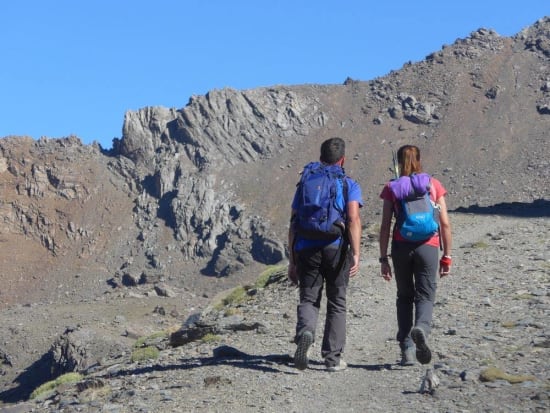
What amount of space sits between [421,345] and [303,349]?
3.83 ft

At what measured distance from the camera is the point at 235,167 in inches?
3994

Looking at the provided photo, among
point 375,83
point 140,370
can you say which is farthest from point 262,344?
point 375,83

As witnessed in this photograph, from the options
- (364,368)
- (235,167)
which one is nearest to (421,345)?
(364,368)

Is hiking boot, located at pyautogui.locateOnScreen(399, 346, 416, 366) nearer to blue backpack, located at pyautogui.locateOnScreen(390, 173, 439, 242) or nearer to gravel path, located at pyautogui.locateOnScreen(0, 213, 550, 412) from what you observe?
gravel path, located at pyautogui.locateOnScreen(0, 213, 550, 412)

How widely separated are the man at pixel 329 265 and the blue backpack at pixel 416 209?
45 cm

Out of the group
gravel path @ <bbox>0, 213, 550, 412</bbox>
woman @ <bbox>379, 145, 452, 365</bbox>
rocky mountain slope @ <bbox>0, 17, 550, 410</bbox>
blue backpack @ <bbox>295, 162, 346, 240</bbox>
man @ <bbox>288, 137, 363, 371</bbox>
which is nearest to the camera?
gravel path @ <bbox>0, 213, 550, 412</bbox>

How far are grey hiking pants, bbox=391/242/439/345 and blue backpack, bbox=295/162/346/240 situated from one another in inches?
32.1

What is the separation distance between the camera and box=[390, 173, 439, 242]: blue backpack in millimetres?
9289

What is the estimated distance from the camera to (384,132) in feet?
332

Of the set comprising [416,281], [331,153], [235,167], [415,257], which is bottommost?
[416,281]

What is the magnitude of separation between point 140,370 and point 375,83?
10276cm

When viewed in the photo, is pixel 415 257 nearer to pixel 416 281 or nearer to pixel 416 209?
pixel 416 281

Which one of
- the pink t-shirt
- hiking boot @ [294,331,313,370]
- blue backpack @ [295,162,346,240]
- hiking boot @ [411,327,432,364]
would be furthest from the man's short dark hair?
hiking boot @ [411,327,432,364]

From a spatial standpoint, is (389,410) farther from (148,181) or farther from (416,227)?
(148,181)
